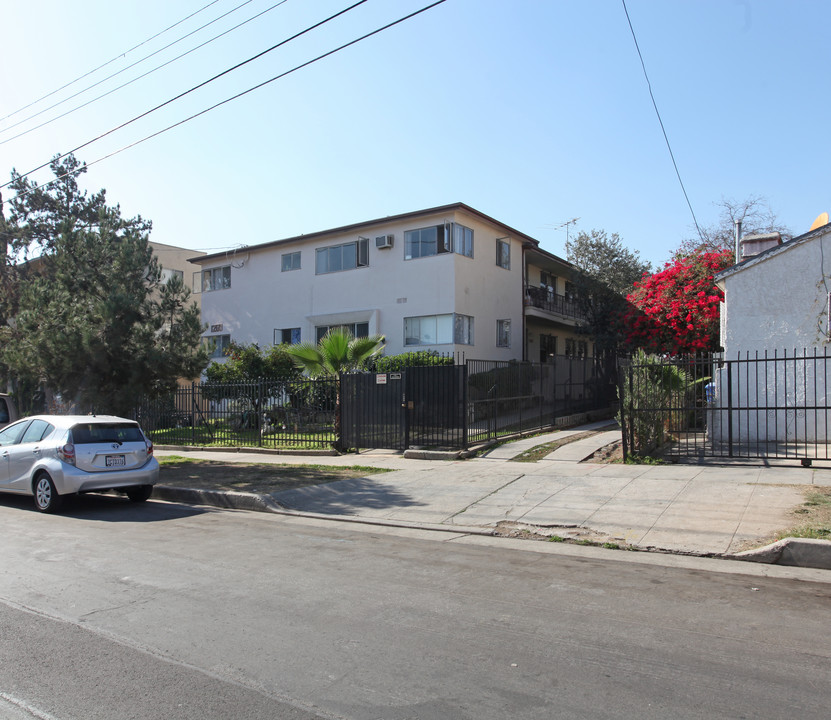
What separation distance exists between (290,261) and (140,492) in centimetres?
1809

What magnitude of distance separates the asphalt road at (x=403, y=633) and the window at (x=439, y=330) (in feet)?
52.2

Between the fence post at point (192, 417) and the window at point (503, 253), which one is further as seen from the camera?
the window at point (503, 253)

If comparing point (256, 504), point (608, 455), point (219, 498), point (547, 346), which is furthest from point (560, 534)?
point (547, 346)

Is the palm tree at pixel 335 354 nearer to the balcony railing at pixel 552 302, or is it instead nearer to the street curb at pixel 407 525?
the street curb at pixel 407 525

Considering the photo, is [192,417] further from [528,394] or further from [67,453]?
[528,394]

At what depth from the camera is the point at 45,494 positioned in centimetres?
992

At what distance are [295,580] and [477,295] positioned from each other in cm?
1899

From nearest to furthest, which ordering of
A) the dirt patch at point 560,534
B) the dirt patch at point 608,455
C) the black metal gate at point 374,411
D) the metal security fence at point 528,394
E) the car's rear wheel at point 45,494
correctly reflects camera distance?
the dirt patch at point 560,534
the car's rear wheel at point 45,494
the dirt patch at point 608,455
the black metal gate at point 374,411
the metal security fence at point 528,394

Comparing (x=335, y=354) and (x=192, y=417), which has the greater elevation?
(x=335, y=354)

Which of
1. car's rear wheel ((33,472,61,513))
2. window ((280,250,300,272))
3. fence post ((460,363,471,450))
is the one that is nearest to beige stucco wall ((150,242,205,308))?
window ((280,250,300,272))

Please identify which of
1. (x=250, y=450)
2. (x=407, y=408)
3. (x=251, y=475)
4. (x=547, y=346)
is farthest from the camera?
(x=547, y=346)

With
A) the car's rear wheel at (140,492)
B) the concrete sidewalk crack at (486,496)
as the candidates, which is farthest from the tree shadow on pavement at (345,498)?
the car's rear wheel at (140,492)

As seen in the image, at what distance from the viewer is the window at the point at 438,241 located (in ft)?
75.4

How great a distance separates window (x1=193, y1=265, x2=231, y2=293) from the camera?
30.2 m
